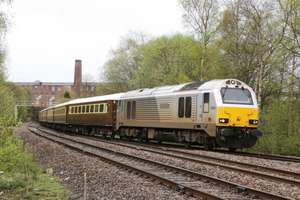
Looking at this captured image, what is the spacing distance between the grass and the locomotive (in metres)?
9.46

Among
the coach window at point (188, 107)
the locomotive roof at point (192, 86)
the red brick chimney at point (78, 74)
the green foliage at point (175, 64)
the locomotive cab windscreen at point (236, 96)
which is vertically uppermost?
the red brick chimney at point (78, 74)

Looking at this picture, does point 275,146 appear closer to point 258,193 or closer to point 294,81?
point 294,81

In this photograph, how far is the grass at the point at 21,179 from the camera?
10.5 metres

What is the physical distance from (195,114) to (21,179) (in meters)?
12.8

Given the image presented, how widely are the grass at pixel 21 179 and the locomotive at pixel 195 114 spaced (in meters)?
9.46

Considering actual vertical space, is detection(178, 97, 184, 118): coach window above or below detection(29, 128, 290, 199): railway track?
above

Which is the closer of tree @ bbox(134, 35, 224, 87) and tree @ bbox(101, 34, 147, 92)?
tree @ bbox(134, 35, 224, 87)

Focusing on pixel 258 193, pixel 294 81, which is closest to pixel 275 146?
pixel 294 81

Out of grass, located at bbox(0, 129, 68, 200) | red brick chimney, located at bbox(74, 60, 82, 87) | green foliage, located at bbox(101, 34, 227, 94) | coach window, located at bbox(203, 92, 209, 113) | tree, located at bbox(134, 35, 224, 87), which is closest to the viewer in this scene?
grass, located at bbox(0, 129, 68, 200)

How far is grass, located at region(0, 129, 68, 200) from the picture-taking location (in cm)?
1050

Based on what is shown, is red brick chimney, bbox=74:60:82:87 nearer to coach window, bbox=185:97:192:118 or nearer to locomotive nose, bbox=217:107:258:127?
coach window, bbox=185:97:192:118

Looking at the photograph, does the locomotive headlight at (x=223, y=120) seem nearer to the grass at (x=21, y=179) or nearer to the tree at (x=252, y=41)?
the grass at (x=21, y=179)

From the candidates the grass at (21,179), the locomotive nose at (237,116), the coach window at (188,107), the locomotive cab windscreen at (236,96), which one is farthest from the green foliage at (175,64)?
A: the grass at (21,179)

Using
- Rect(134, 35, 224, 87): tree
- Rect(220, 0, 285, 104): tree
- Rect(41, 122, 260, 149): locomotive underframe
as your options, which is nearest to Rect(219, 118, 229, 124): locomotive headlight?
Rect(41, 122, 260, 149): locomotive underframe
